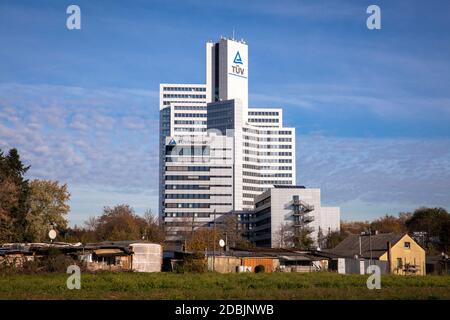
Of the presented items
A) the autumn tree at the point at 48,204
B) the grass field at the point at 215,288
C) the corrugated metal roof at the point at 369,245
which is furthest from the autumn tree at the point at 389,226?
the grass field at the point at 215,288

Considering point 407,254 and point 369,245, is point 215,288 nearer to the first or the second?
point 407,254

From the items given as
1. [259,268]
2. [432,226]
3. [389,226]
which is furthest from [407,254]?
[389,226]

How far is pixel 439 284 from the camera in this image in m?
47.8

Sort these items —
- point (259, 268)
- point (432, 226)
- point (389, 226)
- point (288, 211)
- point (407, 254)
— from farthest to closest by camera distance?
point (288, 211)
point (389, 226)
point (432, 226)
point (407, 254)
point (259, 268)

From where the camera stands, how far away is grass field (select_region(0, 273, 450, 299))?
3581 centimetres

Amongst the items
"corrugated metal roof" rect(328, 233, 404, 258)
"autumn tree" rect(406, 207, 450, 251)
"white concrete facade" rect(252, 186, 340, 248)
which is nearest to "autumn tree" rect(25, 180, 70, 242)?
"corrugated metal roof" rect(328, 233, 404, 258)

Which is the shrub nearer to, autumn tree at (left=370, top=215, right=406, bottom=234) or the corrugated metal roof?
the corrugated metal roof

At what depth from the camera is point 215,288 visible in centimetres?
4134

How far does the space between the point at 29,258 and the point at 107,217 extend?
8157 centimetres
